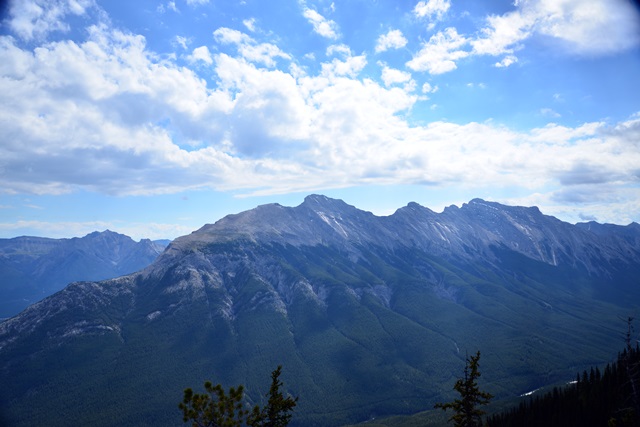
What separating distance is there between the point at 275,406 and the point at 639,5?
211 feet

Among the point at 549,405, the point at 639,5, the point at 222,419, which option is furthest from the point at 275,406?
the point at 549,405

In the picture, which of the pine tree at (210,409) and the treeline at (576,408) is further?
the treeline at (576,408)

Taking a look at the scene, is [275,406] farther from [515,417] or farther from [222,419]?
[515,417]

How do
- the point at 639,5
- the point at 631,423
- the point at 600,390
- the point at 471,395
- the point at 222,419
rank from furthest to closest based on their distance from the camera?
the point at 600,390 → the point at 471,395 → the point at 639,5 → the point at 631,423 → the point at 222,419

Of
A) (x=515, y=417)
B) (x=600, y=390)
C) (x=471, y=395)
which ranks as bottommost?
(x=515, y=417)

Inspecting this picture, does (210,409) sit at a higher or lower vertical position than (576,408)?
higher

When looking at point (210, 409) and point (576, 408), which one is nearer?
point (210, 409)

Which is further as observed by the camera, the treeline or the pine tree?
the treeline

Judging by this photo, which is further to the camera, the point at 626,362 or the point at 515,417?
the point at 515,417

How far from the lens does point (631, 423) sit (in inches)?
1729

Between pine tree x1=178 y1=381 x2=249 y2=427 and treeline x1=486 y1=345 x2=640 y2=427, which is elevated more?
pine tree x1=178 y1=381 x2=249 y2=427

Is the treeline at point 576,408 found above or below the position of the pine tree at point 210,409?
below

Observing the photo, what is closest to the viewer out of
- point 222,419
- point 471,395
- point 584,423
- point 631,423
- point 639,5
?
point 222,419

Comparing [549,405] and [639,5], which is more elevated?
[639,5]
